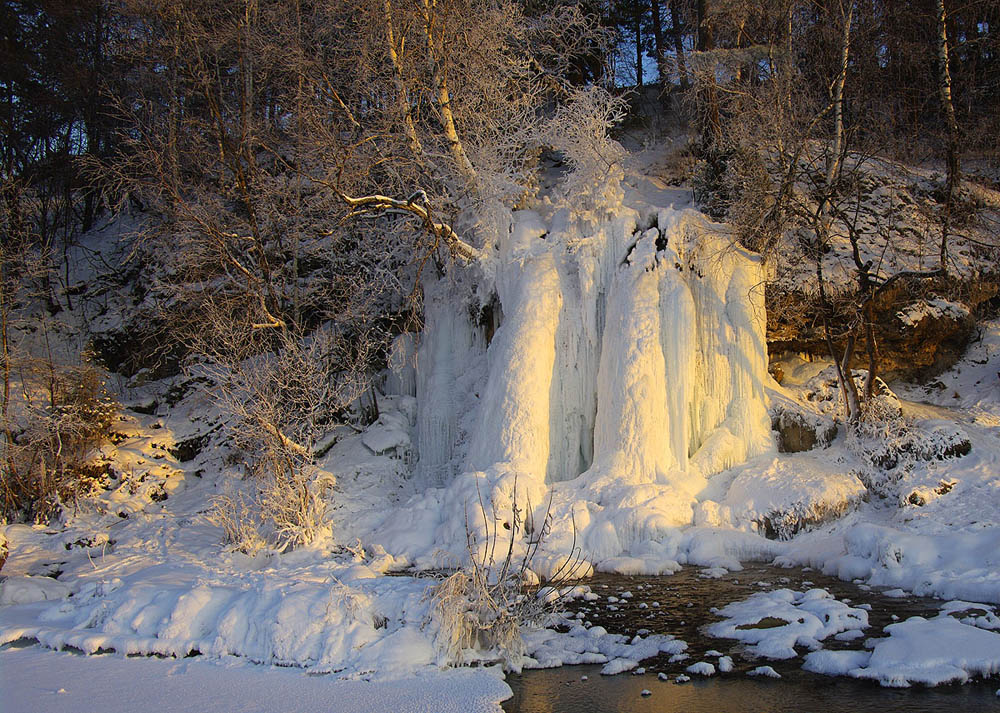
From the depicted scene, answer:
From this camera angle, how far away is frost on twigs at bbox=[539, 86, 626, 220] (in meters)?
14.1

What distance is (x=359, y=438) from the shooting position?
1555 centimetres

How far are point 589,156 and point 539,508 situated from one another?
22.4 feet

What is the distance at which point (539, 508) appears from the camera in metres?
11.8

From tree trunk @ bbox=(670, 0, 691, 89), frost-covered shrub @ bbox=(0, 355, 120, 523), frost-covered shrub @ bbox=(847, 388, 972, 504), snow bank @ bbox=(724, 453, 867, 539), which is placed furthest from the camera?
tree trunk @ bbox=(670, 0, 691, 89)

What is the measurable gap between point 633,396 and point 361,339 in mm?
6022

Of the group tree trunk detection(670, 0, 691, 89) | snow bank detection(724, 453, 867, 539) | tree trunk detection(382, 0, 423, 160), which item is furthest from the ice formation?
tree trunk detection(670, 0, 691, 89)

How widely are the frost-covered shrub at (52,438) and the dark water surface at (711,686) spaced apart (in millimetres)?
10661

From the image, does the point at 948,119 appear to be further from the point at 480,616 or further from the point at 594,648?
the point at 480,616

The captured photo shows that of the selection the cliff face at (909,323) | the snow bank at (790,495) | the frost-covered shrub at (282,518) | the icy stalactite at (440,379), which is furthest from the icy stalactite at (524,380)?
the cliff face at (909,323)

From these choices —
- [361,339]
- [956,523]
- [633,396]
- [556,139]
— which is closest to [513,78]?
[556,139]

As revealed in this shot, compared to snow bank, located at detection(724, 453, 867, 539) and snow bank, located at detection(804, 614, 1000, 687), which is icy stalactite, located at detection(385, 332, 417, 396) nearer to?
snow bank, located at detection(724, 453, 867, 539)

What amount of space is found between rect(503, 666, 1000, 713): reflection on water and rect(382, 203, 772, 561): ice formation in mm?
5152

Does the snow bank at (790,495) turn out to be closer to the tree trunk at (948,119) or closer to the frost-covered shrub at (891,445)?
the frost-covered shrub at (891,445)

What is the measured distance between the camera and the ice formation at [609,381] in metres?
12.1
